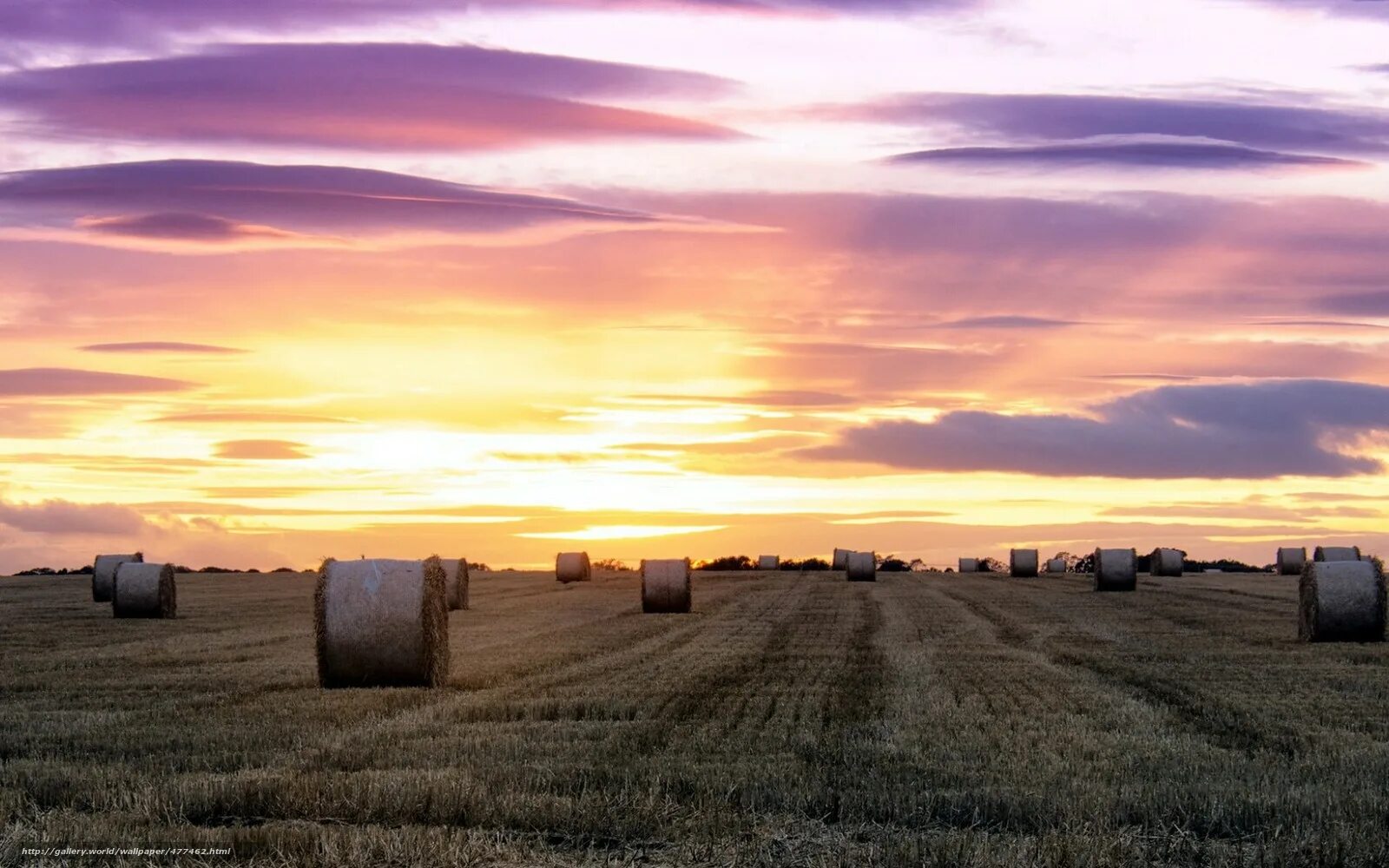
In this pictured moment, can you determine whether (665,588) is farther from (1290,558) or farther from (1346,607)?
(1290,558)

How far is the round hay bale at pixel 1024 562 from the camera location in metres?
59.9

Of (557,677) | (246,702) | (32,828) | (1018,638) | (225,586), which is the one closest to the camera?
(32,828)

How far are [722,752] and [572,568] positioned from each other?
45063mm

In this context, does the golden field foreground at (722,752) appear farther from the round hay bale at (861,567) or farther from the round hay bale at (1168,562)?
the round hay bale at (1168,562)

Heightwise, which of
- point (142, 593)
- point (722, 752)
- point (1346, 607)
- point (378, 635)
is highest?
point (142, 593)

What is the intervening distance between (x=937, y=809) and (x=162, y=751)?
662 centimetres

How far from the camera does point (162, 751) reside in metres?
13.1

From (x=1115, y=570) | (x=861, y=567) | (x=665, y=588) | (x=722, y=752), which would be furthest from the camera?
(x=861, y=567)

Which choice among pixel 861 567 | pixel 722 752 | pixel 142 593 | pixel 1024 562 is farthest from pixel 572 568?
pixel 722 752

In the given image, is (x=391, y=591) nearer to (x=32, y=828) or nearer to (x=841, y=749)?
(x=841, y=749)

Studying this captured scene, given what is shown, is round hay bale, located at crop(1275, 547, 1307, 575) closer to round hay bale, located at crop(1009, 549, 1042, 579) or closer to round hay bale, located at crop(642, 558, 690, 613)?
round hay bale, located at crop(1009, 549, 1042, 579)

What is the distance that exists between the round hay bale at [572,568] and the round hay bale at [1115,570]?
19293 mm

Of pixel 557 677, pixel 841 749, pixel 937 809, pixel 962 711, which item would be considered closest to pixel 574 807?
pixel 937 809

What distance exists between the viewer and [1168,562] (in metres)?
60.1
